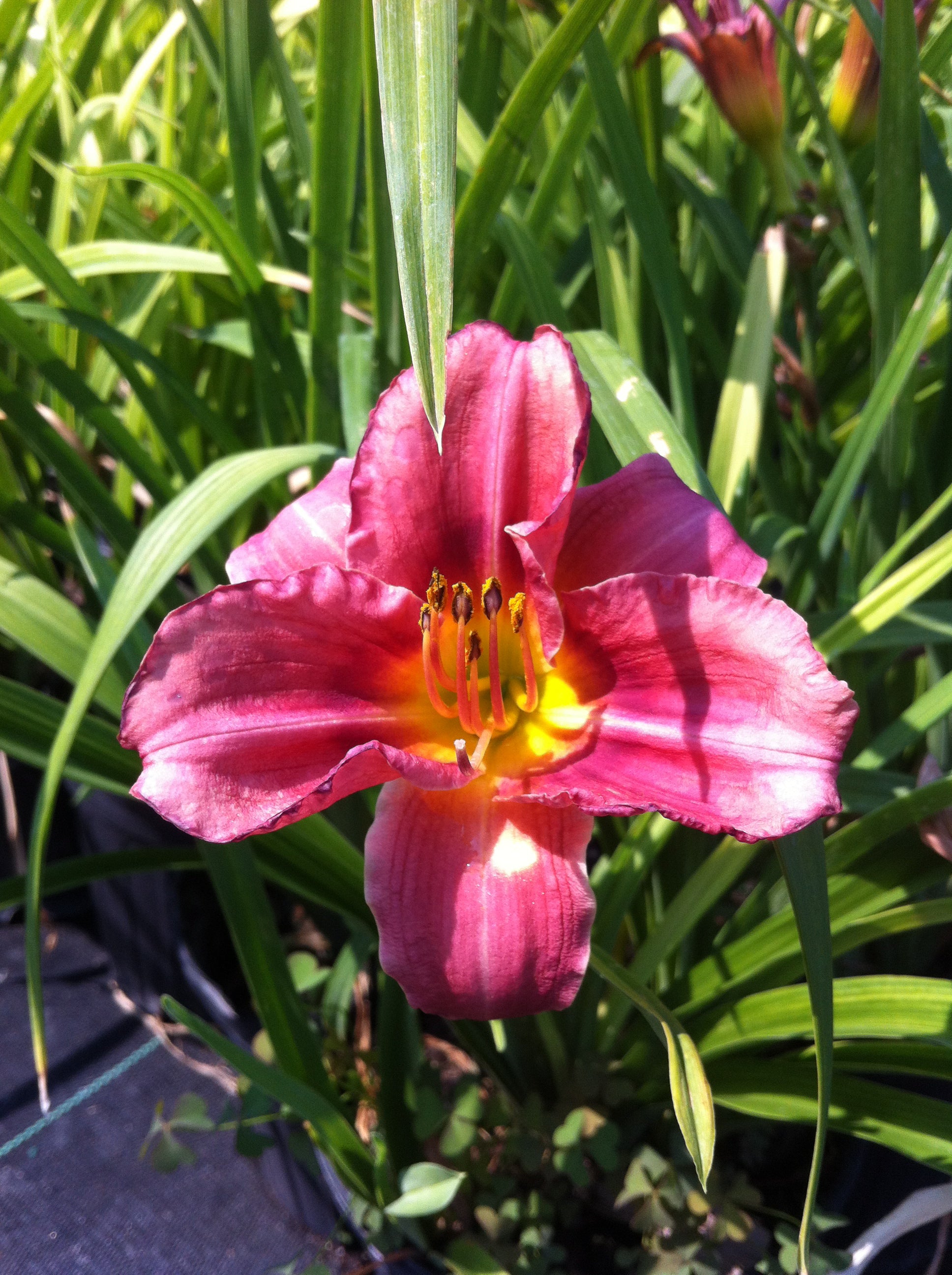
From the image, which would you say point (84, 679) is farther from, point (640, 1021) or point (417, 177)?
point (640, 1021)

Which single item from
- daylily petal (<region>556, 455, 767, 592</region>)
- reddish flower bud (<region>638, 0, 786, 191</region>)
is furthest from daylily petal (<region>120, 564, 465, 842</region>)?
reddish flower bud (<region>638, 0, 786, 191</region>)

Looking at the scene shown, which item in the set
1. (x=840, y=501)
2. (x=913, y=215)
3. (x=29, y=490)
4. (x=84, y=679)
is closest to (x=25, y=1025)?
(x=29, y=490)

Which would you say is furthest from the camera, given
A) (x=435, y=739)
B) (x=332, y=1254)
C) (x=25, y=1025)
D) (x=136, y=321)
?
(x=25, y=1025)

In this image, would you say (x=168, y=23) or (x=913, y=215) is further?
(x=168, y=23)

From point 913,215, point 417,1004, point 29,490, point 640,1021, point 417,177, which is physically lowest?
point 640,1021

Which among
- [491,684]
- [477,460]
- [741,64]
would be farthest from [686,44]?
[491,684]

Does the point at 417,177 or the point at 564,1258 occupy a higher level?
the point at 417,177

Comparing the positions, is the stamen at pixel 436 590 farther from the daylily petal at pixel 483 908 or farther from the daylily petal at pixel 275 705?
the daylily petal at pixel 483 908
